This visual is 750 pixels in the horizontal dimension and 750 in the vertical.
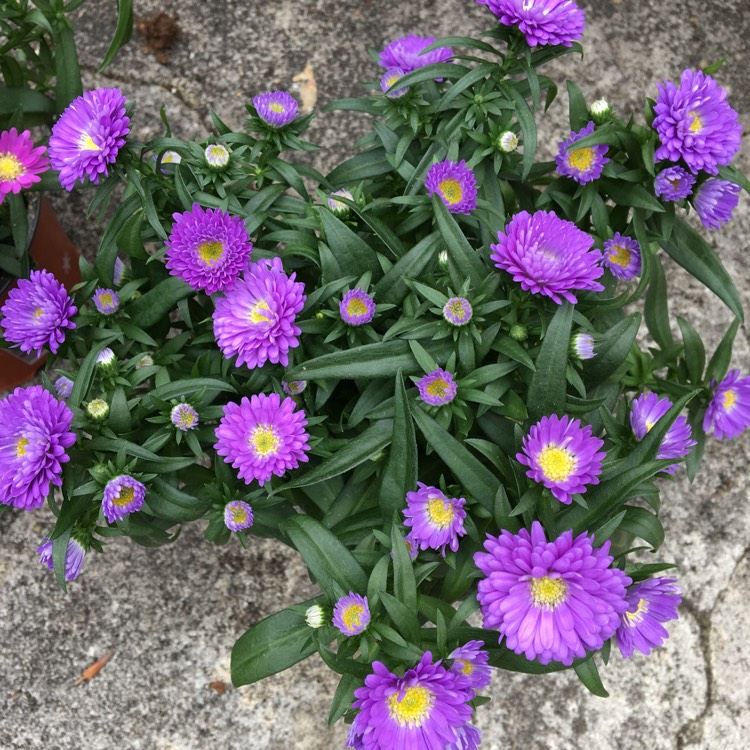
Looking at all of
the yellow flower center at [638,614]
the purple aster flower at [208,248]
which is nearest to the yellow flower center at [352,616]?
the yellow flower center at [638,614]

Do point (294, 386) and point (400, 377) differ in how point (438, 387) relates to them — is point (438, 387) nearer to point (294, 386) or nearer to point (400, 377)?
point (400, 377)

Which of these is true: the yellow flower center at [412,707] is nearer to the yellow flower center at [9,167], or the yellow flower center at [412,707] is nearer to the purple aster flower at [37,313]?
the purple aster flower at [37,313]

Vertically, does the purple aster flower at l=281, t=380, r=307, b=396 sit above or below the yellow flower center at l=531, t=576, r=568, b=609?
above

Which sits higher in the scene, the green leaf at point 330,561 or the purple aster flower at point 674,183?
the purple aster flower at point 674,183

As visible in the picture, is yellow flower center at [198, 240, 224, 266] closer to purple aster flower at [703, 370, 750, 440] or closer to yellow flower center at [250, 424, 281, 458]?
yellow flower center at [250, 424, 281, 458]

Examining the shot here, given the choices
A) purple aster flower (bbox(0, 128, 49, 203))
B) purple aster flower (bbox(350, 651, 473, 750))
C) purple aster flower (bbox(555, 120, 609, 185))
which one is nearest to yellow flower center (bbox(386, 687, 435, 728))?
purple aster flower (bbox(350, 651, 473, 750))

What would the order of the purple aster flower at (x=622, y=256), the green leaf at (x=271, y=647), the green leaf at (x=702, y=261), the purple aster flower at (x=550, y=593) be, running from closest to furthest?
the purple aster flower at (x=550, y=593), the green leaf at (x=271, y=647), the purple aster flower at (x=622, y=256), the green leaf at (x=702, y=261)

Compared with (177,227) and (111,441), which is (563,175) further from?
(111,441)
